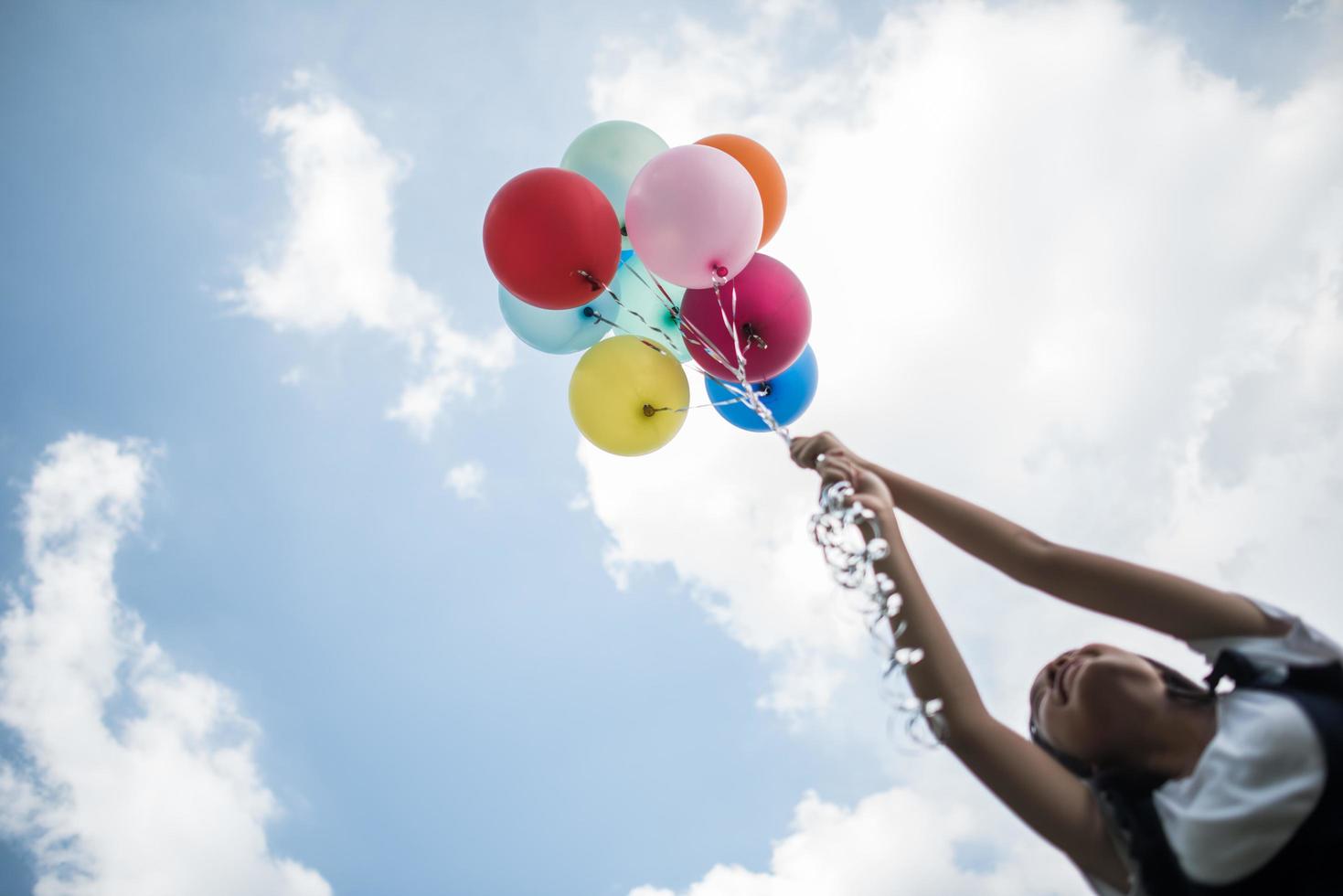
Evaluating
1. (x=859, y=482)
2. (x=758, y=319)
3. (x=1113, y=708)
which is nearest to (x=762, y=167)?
(x=758, y=319)

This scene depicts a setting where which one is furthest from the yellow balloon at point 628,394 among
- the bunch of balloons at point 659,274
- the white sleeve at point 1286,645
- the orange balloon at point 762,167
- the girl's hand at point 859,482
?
the white sleeve at point 1286,645

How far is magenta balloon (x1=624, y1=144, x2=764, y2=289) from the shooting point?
2590mm

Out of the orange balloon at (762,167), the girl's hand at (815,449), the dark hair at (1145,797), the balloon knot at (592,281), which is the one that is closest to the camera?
the dark hair at (1145,797)

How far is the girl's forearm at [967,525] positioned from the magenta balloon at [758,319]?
49.7 inches

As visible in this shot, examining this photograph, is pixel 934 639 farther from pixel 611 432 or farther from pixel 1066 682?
pixel 611 432

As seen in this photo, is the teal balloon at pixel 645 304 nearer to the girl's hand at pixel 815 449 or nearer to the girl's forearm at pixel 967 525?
the girl's hand at pixel 815 449

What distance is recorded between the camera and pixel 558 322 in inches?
130

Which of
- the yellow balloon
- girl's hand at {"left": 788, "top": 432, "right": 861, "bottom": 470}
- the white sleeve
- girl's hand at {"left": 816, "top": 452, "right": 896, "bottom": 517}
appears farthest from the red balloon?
the white sleeve

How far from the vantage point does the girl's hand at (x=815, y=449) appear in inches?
61.9

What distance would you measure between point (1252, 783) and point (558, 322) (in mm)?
2861

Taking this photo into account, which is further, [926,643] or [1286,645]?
[926,643]

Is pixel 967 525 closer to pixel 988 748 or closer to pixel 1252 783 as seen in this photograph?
pixel 988 748

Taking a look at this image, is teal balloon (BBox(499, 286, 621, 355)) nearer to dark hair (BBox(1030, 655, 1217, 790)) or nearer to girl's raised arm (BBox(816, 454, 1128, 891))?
girl's raised arm (BBox(816, 454, 1128, 891))

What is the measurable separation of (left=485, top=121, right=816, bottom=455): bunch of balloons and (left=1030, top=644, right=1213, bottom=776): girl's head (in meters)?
1.33
